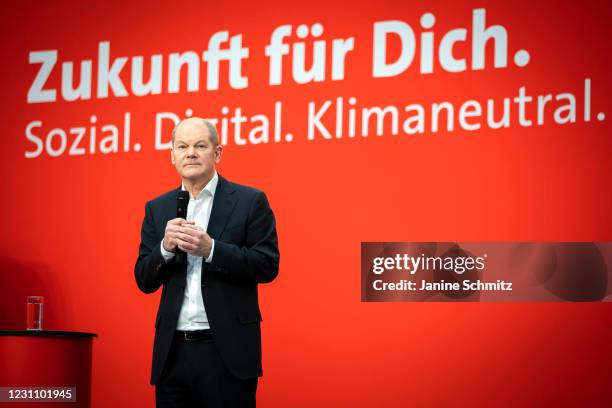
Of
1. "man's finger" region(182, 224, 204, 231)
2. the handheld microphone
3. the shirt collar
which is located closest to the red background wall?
the shirt collar

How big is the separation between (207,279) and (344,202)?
2.05 m

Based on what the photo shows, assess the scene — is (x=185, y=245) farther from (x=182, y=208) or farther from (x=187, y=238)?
(x=182, y=208)

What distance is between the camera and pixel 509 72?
4.40 metres

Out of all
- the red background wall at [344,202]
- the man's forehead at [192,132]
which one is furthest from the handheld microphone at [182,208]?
the red background wall at [344,202]

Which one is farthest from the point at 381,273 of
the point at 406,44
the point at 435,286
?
the point at 406,44

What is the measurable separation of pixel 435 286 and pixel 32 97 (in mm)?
2610

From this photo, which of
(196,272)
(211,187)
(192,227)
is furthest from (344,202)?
(192,227)

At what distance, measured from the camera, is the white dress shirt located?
2.53 m

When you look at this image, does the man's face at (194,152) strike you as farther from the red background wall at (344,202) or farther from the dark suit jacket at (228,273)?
the red background wall at (344,202)

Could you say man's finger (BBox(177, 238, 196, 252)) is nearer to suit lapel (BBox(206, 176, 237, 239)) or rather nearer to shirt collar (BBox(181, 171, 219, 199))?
suit lapel (BBox(206, 176, 237, 239))

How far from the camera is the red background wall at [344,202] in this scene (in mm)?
4285

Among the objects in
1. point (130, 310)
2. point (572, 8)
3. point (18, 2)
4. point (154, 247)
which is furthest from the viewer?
point (18, 2)

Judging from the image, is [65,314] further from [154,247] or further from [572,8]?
[572,8]

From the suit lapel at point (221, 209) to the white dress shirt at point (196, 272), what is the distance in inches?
0.9
